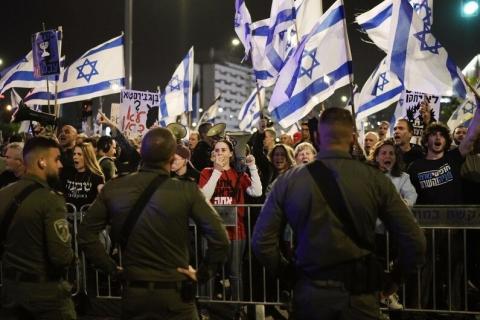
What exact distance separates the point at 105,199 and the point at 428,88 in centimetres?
628

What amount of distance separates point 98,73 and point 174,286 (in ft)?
30.6

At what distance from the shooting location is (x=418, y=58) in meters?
9.09

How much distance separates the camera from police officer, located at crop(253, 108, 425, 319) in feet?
12.4

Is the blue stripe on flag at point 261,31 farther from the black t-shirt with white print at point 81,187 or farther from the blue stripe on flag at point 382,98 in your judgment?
the black t-shirt with white print at point 81,187

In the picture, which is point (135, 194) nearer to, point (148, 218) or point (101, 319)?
point (148, 218)

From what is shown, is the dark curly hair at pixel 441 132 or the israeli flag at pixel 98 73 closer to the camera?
the dark curly hair at pixel 441 132

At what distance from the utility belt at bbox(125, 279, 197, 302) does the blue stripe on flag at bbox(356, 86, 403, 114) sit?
865 cm

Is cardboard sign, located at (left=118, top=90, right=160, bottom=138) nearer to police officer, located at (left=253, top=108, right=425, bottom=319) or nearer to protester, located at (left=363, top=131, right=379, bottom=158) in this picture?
protester, located at (left=363, top=131, right=379, bottom=158)

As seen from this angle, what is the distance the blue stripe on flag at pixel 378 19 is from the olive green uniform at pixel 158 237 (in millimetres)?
7227

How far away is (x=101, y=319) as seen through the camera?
287 inches

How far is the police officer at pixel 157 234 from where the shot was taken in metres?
4.07

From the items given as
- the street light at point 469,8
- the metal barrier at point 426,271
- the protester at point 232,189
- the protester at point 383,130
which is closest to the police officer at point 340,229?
the metal barrier at point 426,271

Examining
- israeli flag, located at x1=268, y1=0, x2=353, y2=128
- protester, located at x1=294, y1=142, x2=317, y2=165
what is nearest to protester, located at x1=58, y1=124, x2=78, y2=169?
israeli flag, located at x1=268, y1=0, x2=353, y2=128

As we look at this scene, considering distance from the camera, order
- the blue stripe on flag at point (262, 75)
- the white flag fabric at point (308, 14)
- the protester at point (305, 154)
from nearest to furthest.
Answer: the protester at point (305, 154) → the white flag fabric at point (308, 14) → the blue stripe on flag at point (262, 75)
